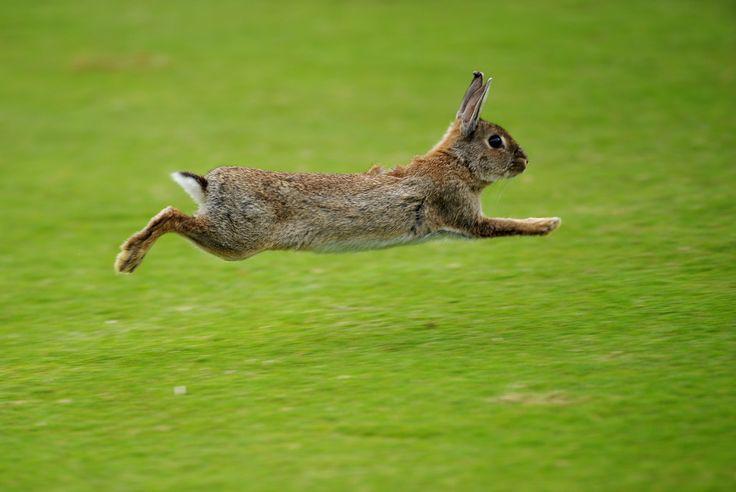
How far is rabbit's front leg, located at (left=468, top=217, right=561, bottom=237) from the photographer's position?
25.4ft

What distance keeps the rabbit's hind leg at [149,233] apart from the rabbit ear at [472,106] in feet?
8.18

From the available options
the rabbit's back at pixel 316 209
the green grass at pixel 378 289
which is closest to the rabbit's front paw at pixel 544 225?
the green grass at pixel 378 289

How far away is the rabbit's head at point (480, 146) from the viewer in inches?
321

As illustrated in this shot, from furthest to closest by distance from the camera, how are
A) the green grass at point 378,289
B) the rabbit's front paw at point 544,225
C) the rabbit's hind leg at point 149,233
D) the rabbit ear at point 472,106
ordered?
the rabbit ear at point 472,106, the rabbit's front paw at point 544,225, the rabbit's hind leg at point 149,233, the green grass at point 378,289

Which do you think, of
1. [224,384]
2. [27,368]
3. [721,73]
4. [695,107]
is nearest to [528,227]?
[224,384]

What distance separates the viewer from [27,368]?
7520mm

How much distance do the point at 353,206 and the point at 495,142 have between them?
1.52 m

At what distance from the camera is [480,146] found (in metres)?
8.20

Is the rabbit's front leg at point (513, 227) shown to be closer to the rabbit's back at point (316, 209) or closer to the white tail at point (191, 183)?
the rabbit's back at point (316, 209)

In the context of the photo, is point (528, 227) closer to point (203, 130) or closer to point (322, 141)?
point (322, 141)

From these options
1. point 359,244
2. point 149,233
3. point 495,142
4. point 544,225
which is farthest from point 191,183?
point 544,225

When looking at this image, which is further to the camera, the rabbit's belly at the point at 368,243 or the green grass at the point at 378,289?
the rabbit's belly at the point at 368,243

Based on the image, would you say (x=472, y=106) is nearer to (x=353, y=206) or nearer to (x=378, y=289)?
(x=353, y=206)

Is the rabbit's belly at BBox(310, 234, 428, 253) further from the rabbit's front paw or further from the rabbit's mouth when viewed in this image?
the rabbit's mouth
